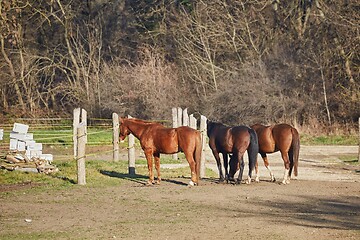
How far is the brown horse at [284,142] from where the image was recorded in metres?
21.8

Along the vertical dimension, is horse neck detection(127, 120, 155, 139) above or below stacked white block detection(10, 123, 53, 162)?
above

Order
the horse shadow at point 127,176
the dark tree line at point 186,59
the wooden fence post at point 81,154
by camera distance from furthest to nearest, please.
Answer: the dark tree line at point 186,59, the horse shadow at point 127,176, the wooden fence post at point 81,154

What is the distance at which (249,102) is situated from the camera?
44531 mm

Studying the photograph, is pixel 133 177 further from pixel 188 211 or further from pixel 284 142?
pixel 188 211

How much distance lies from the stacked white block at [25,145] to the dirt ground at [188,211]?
3359mm

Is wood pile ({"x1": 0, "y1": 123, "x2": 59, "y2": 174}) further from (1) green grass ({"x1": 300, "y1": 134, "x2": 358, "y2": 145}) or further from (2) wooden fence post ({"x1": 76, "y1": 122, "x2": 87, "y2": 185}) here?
(1) green grass ({"x1": 300, "y1": 134, "x2": 358, "y2": 145})

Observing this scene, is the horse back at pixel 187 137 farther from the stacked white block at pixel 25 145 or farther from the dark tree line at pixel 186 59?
the dark tree line at pixel 186 59

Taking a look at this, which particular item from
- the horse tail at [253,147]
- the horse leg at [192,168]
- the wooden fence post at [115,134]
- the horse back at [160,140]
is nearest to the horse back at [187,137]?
the horse back at [160,140]

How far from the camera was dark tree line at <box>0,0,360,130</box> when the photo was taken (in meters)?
44.7

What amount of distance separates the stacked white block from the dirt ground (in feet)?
11.0

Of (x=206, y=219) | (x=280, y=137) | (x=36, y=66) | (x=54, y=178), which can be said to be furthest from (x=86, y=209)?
(x=36, y=66)

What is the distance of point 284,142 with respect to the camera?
859 inches

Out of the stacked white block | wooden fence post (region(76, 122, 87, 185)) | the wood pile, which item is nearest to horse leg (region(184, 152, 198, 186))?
wooden fence post (region(76, 122, 87, 185))

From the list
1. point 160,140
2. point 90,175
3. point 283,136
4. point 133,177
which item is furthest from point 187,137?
point 90,175
